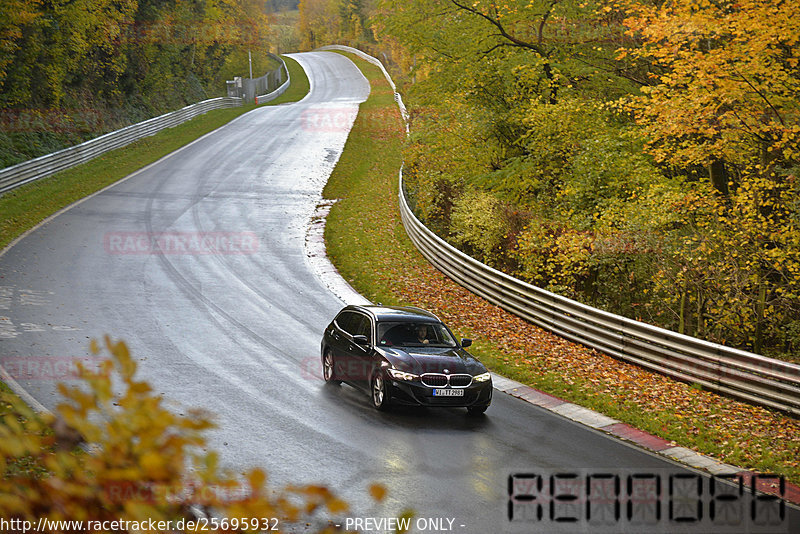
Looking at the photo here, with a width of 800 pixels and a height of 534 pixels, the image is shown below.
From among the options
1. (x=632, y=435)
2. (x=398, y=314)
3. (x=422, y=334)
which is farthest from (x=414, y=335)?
A: (x=632, y=435)

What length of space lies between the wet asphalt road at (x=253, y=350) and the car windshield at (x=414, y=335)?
1.18m

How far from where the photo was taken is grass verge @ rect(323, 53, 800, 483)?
11.4 m

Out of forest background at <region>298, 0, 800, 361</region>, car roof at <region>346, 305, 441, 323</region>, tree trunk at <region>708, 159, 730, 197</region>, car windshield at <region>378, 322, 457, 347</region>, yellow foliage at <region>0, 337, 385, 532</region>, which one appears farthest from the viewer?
tree trunk at <region>708, 159, 730, 197</region>

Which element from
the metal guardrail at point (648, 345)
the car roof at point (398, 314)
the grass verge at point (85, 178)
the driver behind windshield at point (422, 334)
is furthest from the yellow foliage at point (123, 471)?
the grass verge at point (85, 178)

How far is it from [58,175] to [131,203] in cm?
557

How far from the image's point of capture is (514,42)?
26.9 metres

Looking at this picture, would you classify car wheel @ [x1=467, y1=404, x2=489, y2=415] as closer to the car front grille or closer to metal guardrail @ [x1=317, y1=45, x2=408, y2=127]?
the car front grille

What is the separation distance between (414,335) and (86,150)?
94.4ft

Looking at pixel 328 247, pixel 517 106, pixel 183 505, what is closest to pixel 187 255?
pixel 328 247

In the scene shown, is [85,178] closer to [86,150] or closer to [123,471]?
[86,150]

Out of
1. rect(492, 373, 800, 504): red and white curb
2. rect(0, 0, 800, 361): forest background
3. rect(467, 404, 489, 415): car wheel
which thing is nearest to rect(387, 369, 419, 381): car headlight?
rect(467, 404, 489, 415): car wheel

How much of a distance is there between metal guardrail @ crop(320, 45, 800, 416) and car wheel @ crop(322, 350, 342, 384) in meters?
5.94

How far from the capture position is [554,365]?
15.3 m

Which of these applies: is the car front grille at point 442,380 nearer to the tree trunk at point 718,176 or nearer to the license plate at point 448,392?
the license plate at point 448,392
